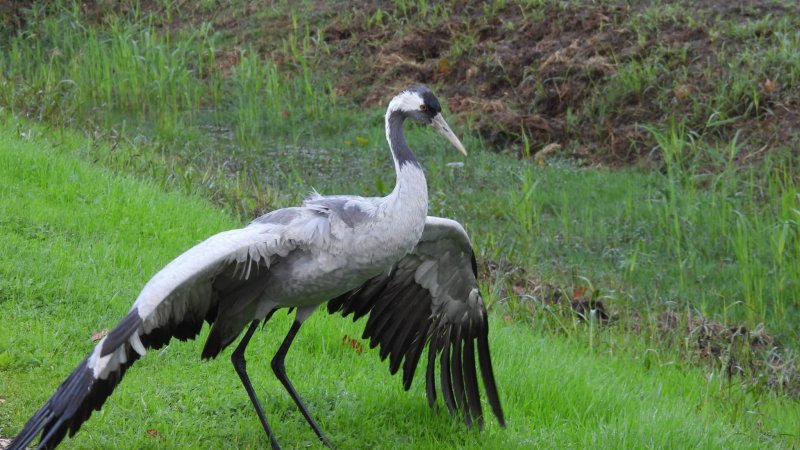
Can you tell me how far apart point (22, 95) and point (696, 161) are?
5691 millimetres

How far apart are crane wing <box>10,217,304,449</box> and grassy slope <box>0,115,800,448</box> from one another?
41 cm

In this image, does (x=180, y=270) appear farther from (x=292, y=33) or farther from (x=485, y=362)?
(x=292, y=33)

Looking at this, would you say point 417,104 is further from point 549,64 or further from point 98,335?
point 549,64

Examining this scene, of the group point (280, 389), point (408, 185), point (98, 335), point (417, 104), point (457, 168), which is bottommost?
point (457, 168)

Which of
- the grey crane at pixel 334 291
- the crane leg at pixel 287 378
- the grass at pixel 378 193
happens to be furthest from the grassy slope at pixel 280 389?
the grey crane at pixel 334 291

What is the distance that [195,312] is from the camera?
4559 millimetres

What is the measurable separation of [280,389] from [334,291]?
87 centimetres

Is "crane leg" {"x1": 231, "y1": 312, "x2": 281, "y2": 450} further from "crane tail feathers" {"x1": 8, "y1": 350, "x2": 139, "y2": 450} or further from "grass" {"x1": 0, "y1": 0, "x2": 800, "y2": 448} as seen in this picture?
"crane tail feathers" {"x1": 8, "y1": 350, "x2": 139, "y2": 450}

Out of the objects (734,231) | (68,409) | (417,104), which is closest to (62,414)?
(68,409)

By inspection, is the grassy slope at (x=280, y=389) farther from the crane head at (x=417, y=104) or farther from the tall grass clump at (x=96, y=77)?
the tall grass clump at (x=96, y=77)

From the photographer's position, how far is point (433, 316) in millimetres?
5336

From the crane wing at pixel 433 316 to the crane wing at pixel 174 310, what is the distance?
0.73 meters

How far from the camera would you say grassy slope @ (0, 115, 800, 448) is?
4.86m

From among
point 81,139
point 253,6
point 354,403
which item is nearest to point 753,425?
point 354,403
